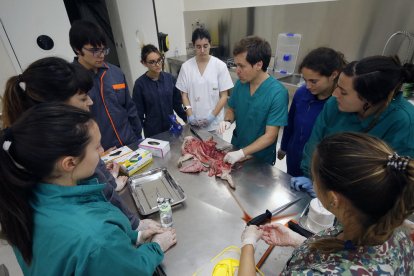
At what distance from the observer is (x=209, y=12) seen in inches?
187

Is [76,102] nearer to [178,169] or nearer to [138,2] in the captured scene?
[178,169]

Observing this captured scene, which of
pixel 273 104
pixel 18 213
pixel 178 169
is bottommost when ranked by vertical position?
pixel 178 169

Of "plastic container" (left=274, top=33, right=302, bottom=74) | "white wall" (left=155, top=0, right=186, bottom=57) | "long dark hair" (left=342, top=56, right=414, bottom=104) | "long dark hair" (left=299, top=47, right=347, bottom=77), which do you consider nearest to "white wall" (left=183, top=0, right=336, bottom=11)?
"white wall" (left=155, top=0, right=186, bottom=57)

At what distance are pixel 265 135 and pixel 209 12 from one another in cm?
403

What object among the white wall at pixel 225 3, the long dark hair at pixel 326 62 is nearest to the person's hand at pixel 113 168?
the long dark hair at pixel 326 62

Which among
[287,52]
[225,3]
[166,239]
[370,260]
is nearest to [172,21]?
[225,3]

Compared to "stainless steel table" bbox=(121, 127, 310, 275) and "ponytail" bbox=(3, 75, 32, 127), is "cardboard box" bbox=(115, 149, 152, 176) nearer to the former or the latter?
"stainless steel table" bbox=(121, 127, 310, 275)

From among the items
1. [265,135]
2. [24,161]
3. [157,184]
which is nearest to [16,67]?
[157,184]

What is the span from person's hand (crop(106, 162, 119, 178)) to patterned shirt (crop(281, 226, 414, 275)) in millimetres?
1305

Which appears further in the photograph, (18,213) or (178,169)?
(178,169)

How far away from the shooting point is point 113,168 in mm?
1652

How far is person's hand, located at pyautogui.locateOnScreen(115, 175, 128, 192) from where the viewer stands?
1.52 metres

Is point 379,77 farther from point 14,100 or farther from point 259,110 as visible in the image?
point 14,100

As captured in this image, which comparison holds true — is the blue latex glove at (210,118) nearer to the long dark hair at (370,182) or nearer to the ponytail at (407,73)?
the ponytail at (407,73)
